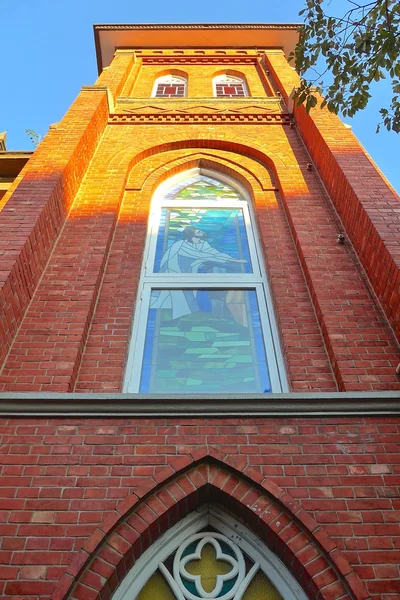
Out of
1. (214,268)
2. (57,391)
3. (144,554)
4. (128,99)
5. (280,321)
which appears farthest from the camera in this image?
(128,99)

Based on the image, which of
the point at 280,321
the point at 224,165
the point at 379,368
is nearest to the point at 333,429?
the point at 379,368

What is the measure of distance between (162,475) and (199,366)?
1.50m

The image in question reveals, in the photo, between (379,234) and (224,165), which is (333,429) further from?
(224,165)

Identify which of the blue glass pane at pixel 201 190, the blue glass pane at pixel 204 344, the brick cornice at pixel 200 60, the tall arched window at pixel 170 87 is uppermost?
the brick cornice at pixel 200 60

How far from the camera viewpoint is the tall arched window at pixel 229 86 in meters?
12.3

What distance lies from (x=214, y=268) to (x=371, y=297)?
6.02 ft

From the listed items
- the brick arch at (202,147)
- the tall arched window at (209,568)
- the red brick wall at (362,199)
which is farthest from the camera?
the brick arch at (202,147)

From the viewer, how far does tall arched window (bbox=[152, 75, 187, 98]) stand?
12.2 m

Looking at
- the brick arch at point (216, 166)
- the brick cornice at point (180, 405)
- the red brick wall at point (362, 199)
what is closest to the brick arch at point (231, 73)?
the red brick wall at point (362, 199)

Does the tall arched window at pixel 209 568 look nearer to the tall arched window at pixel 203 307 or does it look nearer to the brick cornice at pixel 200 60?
the tall arched window at pixel 203 307

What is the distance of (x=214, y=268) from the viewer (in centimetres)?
648

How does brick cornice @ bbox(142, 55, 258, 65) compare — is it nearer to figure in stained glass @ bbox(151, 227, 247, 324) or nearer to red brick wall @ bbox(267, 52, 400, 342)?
red brick wall @ bbox(267, 52, 400, 342)

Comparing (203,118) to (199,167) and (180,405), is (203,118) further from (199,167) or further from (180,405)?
(180,405)

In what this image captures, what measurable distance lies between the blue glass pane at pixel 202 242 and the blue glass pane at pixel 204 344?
49cm
